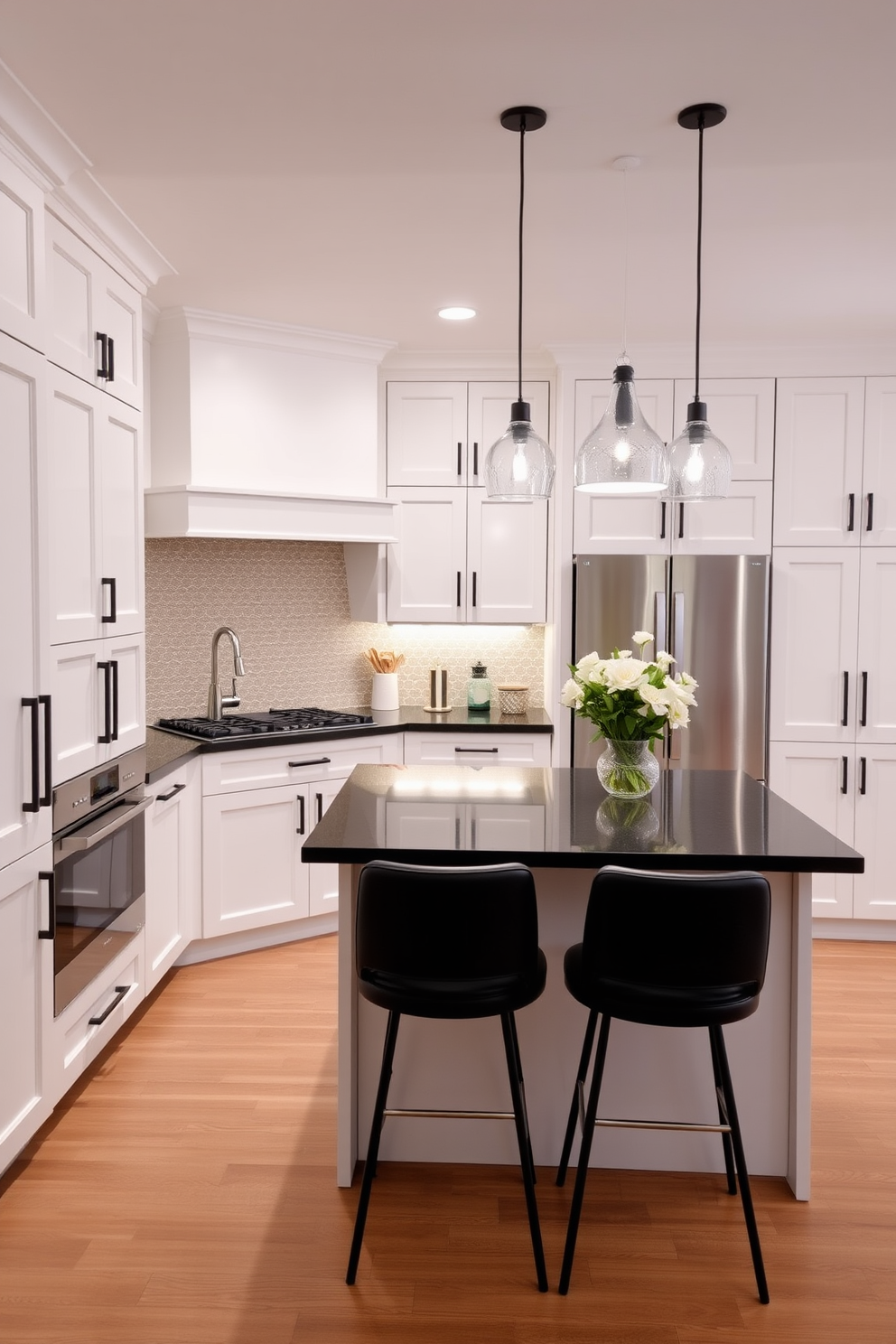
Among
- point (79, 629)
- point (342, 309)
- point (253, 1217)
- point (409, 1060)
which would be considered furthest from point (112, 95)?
point (253, 1217)

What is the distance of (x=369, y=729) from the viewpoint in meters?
4.49

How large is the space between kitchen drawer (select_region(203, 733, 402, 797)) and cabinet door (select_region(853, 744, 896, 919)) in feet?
7.03

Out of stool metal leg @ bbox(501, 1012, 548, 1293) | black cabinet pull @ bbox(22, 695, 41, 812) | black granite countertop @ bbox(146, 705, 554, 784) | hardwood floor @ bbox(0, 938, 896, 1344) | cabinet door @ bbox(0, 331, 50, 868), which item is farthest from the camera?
black granite countertop @ bbox(146, 705, 554, 784)

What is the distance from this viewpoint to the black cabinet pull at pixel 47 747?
2570mm

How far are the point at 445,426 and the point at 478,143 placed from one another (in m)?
2.29

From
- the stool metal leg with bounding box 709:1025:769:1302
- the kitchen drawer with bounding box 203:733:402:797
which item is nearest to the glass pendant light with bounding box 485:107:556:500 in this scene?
the stool metal leg with bounding box 709:1025:769:1302

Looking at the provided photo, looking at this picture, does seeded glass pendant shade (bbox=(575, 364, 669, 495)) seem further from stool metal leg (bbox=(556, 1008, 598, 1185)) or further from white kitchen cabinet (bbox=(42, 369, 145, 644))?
white kitchen cabinet (bbox=(42, 369, 145, 644))

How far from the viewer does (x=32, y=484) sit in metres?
2.55

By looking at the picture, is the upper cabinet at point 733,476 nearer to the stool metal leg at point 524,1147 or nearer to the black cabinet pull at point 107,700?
the black cabinet pull at point 107,700

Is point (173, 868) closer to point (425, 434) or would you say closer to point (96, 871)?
point (96, 871)

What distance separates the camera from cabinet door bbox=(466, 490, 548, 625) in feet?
16.0

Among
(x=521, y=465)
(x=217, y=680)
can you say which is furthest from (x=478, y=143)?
(x=217, y=680)

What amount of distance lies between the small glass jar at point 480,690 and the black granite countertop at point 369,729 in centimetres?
5

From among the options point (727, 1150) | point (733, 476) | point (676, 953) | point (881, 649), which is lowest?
point (727, 1150)
